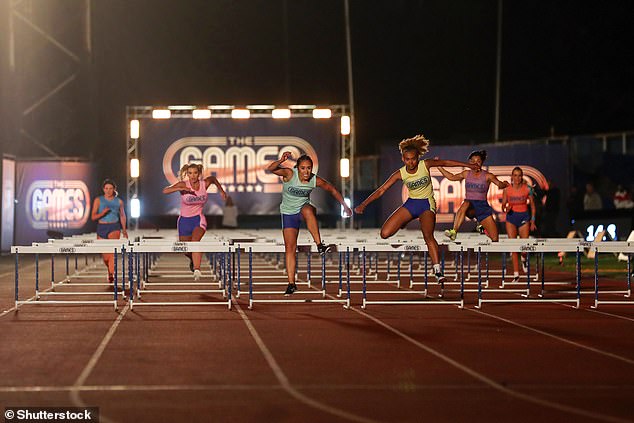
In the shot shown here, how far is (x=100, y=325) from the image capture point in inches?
531

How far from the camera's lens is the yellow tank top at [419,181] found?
15461mm

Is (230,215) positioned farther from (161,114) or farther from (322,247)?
(322,247)

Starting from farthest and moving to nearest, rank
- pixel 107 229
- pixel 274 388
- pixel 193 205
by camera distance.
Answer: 1. pixel 107 229
2. pixel 193 205
3. pixel 274 388

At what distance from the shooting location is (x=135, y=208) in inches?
1080

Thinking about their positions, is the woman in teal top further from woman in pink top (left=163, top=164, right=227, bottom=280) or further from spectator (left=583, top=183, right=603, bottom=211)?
spectator (left=583, top=183, right=603, bottom=211)

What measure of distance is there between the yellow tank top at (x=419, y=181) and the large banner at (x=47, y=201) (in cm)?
2151

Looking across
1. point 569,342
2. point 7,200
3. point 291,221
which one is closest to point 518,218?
point 291,221

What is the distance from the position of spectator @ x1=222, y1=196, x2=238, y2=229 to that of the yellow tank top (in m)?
12.6

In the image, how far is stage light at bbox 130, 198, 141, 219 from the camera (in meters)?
27.3

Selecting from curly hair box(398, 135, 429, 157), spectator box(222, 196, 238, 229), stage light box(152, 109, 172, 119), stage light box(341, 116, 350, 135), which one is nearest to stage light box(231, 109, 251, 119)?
stage light box(152, 109, 172, 119)

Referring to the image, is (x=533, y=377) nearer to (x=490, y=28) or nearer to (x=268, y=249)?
(x=268, y=249)

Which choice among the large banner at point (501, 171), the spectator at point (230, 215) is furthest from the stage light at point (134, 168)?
the large banner at point (501, 171)

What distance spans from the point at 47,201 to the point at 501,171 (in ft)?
47.7

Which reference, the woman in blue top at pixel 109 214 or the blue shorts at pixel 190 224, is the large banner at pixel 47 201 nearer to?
the woman in blue top at pixel 109 214
